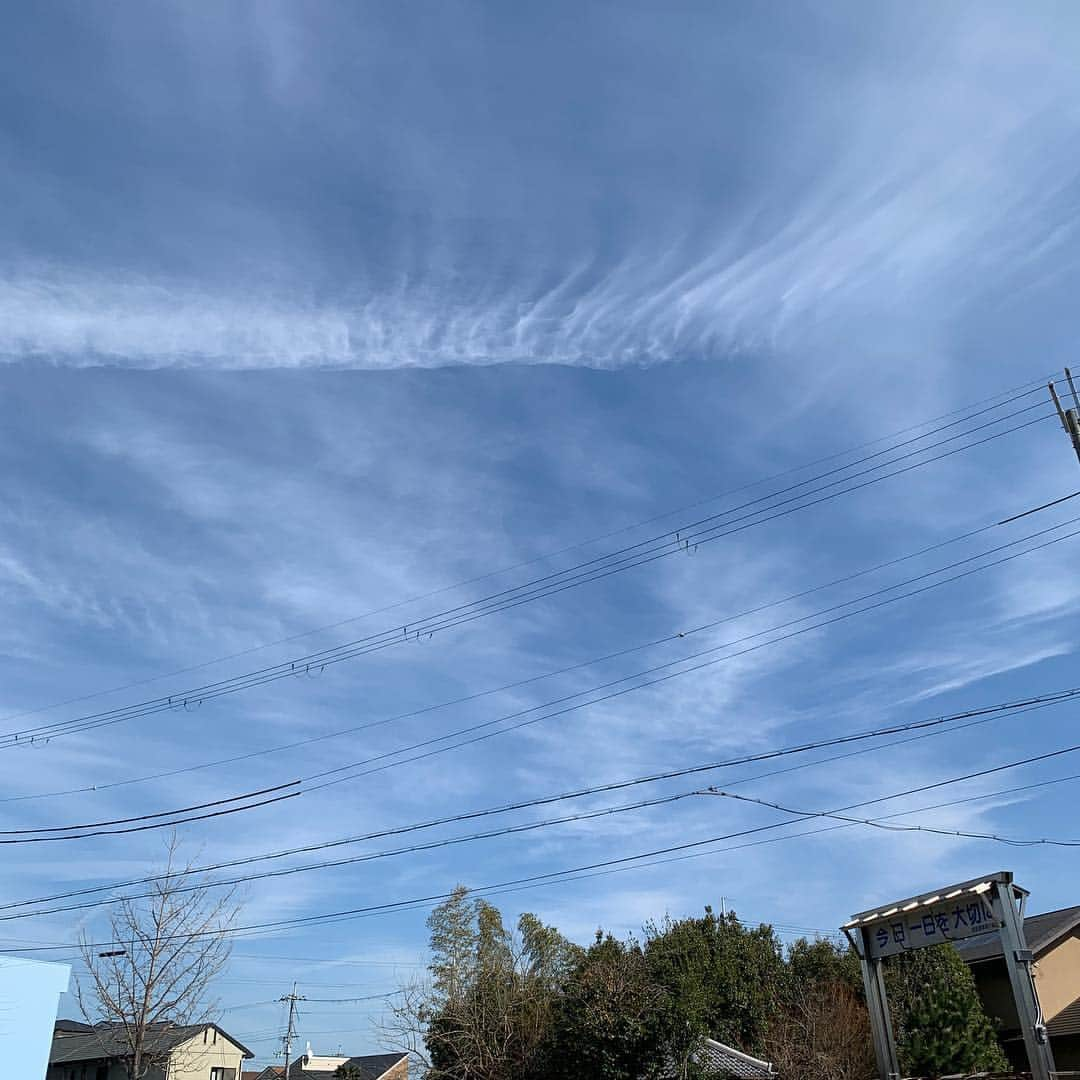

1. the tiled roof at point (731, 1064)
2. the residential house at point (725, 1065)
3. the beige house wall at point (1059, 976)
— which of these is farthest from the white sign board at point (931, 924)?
the beige house wall at point (1059, 976)

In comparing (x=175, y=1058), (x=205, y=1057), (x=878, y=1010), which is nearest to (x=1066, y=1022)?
(x=878, y=1010)

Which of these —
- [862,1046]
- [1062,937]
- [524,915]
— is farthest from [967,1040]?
[524,915]

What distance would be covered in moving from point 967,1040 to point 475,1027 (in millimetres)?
15096

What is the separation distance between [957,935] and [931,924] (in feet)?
1.37

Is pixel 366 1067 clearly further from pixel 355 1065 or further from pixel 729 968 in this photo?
pixel 729 968

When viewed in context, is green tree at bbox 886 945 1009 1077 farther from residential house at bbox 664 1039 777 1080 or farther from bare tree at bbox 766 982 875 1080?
residential house at bbox 664 1039 777 1080

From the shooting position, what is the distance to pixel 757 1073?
24641mm

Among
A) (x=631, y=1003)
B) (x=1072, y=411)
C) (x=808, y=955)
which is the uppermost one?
(x=1072, y=411)

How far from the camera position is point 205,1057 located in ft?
171

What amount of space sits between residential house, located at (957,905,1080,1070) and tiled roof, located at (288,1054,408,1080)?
42238 millimetres

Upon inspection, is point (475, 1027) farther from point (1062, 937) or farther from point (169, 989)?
point (1062, 937)

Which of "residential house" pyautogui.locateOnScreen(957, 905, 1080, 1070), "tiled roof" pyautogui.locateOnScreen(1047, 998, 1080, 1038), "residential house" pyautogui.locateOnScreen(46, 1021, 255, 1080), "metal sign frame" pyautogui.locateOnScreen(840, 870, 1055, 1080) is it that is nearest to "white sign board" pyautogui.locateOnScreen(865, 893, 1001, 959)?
"metal sign frame" pyautogui.locateOnScreen(840, 870, 1055, 1080)

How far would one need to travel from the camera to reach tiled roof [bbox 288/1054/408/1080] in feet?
197

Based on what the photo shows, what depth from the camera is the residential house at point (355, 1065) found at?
59438mm
